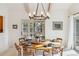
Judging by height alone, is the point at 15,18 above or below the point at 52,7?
below

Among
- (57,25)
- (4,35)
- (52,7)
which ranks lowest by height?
(4,35)

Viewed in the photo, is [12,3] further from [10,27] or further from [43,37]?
[43,37]

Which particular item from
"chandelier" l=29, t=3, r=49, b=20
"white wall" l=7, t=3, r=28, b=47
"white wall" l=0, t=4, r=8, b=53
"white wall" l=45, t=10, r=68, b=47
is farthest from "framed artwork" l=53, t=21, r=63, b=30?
"white wall" l=0, t=4, r=8, b=53

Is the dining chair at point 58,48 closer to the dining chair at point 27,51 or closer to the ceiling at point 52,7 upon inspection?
the dining chair at point 27,51

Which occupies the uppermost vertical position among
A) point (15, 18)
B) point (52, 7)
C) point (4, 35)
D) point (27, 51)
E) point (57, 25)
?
point (52, 7)

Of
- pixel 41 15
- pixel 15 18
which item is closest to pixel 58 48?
pixel 41 15

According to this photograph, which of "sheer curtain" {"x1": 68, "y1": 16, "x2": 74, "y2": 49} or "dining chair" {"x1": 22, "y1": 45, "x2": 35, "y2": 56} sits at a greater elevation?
"sheer curtain" {"x1": 68, "y1": 16, "x2": 74, "y2": 49}

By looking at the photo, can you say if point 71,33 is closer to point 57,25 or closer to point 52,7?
point 57,25

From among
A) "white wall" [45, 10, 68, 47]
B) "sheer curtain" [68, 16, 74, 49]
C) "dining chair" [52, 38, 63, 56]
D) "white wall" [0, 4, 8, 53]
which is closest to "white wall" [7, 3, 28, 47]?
"white wall" [0, 4, 8, 53]

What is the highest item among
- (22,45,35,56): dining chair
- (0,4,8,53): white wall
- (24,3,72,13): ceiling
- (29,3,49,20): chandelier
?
(24,3,72,13): ceiling

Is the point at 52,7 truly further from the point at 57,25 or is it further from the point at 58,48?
the point at 58,48

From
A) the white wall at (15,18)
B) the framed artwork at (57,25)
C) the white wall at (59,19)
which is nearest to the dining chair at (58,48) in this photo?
the white wall at (59,19)

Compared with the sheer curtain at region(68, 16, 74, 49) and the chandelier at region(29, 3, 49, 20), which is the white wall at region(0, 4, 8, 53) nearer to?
the chandelier at region(29, 3, 49, 20)

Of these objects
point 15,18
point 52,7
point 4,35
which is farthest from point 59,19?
point 4,35
